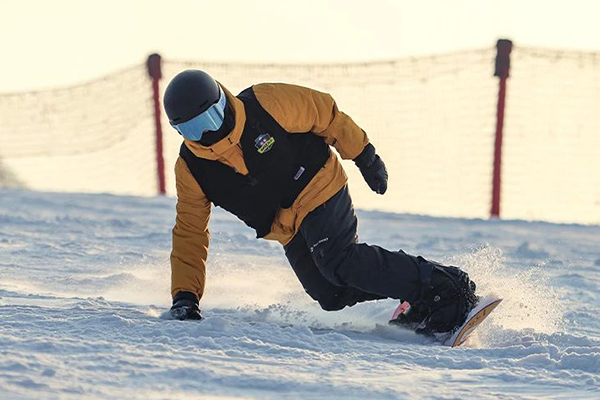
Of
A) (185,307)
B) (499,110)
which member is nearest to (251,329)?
(185,307)

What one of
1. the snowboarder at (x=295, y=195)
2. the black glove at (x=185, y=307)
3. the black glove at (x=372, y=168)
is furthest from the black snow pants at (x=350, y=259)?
the black glove at (x=185, y=307)

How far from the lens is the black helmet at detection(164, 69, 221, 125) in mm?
4266

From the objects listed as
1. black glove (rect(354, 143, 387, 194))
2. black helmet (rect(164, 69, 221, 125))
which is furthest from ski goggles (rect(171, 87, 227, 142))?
black glove (rect(354, 143, 387, 194))

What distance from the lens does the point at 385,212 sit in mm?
10156

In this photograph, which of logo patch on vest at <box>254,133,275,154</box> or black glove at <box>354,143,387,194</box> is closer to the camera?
logo patch on vest at <box>254,133,275,154</box>

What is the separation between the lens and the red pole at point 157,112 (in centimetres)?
1084

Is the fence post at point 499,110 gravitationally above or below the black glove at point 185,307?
above

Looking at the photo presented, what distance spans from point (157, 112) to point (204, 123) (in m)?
6.71

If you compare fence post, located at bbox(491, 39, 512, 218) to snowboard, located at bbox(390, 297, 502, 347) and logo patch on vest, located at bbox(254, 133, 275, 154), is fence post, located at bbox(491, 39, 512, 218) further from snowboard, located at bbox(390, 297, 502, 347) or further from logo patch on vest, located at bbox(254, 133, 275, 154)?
logo patch on vest, located at bbox(254, 133, 275, 154)

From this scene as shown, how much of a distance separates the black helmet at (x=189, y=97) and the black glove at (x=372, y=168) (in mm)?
751

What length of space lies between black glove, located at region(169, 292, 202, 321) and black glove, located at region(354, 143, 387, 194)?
2.95ft

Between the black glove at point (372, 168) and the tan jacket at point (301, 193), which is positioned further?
the black glove at point (372, 168)

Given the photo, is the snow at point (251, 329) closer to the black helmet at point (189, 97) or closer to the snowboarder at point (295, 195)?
the snowboarder at point (295, 195)

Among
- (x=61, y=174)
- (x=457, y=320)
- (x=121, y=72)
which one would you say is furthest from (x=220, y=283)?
(x=61, y=174)
